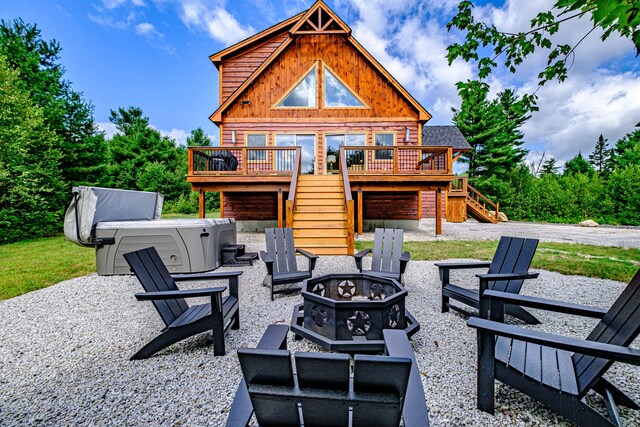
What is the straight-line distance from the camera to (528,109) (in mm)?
3070

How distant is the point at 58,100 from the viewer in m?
13.2

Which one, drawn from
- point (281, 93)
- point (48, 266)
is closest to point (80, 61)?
point (281, 93)

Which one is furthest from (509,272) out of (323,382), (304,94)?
(304,94)

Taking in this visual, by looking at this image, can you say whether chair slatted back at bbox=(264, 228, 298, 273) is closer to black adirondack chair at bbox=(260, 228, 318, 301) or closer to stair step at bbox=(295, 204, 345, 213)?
black adirondack chair at bbox=(260, 228, 318, 301)

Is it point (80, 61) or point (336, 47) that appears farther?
point (80, 61)

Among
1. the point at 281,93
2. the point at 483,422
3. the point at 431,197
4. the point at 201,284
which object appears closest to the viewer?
the point at 483,422

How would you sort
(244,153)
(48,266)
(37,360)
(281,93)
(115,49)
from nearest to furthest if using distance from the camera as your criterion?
1. (37,360)
2. (48,266)
3. (244,153)
4. (281,93)
5. (115,49)

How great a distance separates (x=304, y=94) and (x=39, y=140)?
1032 centimetres

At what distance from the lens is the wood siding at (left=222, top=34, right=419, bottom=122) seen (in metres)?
10.8

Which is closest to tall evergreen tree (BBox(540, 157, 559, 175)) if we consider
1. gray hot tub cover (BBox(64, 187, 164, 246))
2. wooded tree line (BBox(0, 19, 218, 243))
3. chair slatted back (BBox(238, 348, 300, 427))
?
wooded tree line (BBox(0, 19, 218, 243))

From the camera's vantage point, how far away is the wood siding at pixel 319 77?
10828mm

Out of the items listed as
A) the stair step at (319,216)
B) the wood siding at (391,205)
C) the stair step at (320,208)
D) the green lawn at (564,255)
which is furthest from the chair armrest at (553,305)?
the wood siding at (391,205)

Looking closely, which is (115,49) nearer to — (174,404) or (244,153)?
(244,153)

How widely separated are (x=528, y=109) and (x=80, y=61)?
22.4m
